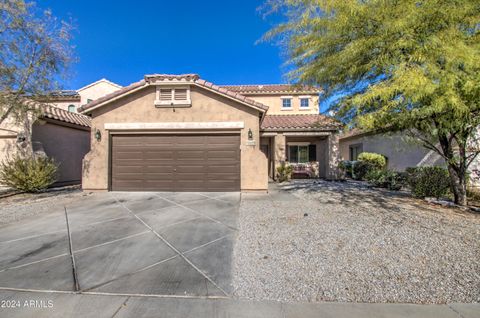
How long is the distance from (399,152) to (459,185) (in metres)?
7.27

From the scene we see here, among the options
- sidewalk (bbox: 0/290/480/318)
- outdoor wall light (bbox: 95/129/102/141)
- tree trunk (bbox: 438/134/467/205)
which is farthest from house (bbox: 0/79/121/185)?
tree trunk (bbox: 438/134/467/205)

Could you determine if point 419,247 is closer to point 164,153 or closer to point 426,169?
point 426,169

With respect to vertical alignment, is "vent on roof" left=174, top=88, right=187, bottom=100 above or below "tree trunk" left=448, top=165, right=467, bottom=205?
above

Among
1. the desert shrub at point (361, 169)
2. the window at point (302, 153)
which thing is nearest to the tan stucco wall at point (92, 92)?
the window at point (302, 153)

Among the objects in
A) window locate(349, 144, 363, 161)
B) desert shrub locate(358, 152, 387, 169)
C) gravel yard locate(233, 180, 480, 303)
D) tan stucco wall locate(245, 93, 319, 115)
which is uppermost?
tan stucco wall locate(245, 93, 319, 115)

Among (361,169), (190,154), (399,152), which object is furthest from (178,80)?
(399,152)

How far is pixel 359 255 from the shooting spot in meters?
3.64

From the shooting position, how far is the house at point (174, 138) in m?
9.17

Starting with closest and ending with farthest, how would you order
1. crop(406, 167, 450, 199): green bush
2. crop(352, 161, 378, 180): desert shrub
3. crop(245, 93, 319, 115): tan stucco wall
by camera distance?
crop(406, 167, 450, 199): green bush < crop(352, 161, 378, 180): desert shrub < crop(245, 93, 319, 115): tan stucco wall

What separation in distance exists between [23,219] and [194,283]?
234 inches

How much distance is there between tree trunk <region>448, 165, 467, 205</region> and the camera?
6688 mm

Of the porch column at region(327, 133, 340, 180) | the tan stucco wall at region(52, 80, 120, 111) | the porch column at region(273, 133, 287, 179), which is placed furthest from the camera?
the tan stucco wall at region(52, 80, 120, 111)

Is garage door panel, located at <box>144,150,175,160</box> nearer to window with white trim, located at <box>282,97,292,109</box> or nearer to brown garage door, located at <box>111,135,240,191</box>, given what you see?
brown garage door, located at <box>111,135,240,191</box>

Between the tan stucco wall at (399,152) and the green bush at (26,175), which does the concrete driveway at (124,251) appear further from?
the tan stucco wall at (399,152)
